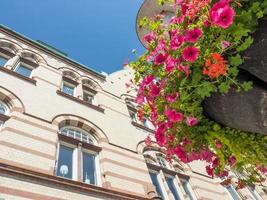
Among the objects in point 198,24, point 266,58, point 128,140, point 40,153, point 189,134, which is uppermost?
point 128,140

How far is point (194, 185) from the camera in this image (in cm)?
769

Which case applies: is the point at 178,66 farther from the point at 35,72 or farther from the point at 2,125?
the point at 35,72

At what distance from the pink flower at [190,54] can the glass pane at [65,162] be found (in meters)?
4.20

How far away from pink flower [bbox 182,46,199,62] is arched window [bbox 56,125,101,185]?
4181 mm

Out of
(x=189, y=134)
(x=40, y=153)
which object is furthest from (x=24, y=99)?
(x=189, y=134)

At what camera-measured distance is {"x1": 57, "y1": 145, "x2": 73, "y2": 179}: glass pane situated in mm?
5445

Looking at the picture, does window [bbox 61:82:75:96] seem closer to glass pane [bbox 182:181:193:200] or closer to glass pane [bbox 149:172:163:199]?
glass pane [bbox 149:172:163:199]

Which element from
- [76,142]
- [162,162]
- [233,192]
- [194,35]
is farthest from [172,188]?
[194,35]

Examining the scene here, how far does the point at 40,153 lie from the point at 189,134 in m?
3.67

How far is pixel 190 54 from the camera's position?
2078 mm

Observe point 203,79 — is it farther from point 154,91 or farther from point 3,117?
point 3,117

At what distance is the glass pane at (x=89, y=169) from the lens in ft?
18.8

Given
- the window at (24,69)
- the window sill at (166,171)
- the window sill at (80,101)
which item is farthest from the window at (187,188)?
the window at (24,69)

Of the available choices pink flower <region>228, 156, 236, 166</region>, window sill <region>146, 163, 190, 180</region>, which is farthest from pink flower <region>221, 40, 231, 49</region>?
window sill <region>146, 163, 190, 180</region>
